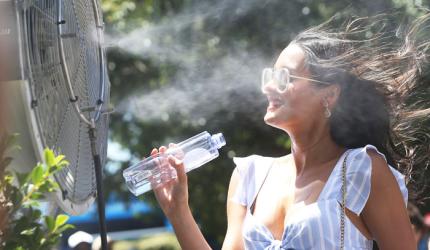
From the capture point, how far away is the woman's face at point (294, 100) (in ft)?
9.45

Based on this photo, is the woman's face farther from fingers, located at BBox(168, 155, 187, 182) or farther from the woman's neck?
fingers, located at BBox(168, 155, 187, 182)

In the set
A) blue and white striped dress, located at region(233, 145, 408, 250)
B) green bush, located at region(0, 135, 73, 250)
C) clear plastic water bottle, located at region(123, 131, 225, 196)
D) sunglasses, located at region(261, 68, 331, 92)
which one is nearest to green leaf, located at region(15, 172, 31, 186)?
green bush, located at region(0, 135, 73, 250)

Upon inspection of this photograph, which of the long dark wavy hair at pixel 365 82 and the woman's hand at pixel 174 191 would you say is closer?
the woman's hand at pixel 174 191

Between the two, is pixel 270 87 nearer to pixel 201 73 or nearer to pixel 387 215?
pixel 387 215

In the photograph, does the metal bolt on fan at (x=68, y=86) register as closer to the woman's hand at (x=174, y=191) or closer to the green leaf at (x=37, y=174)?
the green leaf at (x=37, y=174)

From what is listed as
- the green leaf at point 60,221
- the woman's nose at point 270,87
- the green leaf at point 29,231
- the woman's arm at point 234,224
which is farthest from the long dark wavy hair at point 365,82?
the green leaf at point 29,231

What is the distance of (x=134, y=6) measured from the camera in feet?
23.5

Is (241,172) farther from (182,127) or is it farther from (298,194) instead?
(182,127)

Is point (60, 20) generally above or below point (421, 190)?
above

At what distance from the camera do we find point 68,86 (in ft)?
8.23

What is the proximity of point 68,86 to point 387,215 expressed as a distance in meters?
1.03

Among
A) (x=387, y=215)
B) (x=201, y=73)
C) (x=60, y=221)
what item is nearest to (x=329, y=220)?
(x=387, y=215)

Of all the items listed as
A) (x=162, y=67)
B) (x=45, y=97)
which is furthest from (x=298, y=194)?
(x=162, y=67)

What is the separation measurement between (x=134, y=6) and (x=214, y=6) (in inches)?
56.0
